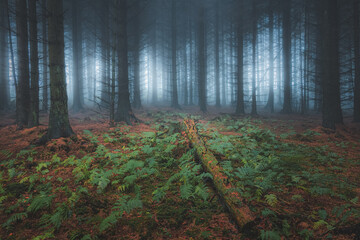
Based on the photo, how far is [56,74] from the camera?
683 centimetres

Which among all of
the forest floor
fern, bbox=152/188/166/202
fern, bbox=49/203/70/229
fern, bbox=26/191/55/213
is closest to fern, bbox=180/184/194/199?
the forest floor

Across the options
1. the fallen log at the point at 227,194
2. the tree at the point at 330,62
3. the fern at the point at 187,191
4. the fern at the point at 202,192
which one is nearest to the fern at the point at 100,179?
the fern at the point at 187,191

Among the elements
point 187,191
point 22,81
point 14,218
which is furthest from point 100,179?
point 22,81

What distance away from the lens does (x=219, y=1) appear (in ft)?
83.6

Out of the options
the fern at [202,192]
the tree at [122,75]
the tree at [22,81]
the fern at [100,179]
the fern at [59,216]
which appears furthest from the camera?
the tree at [122,75]

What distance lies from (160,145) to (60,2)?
6.93m

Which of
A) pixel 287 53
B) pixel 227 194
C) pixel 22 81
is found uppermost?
pixel 287 53

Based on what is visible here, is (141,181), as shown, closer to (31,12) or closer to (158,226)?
(158,226)

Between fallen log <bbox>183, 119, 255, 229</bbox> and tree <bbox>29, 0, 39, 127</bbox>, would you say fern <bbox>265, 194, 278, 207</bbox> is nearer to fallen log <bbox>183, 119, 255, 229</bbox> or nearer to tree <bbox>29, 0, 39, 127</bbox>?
fallen log <bbox>183, 119, 255, 229</bbox>

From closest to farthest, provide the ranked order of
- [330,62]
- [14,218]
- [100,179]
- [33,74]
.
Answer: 1. [14,218]
2. [100,179]
3. [33,74]
4. [330,62]

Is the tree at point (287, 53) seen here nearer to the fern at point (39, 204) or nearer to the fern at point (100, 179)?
the fern at point (100, 179)

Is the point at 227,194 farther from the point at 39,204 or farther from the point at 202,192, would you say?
the point at 39,204

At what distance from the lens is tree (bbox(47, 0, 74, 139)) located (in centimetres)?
680

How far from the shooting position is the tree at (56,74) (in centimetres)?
680
